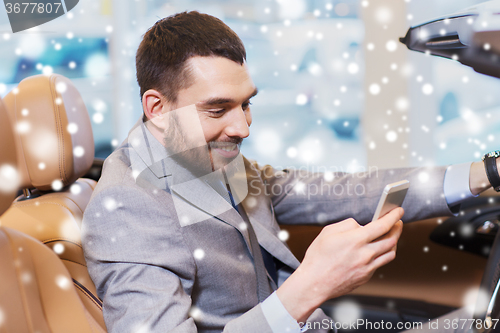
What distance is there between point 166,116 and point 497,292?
76cm

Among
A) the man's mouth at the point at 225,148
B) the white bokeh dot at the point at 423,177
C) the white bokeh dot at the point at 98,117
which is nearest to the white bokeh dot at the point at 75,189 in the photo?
the man's mouth at the point at 225,148

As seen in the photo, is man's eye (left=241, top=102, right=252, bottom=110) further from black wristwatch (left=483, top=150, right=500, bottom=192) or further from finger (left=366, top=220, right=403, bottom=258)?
black wristwatch (left=483, top=150, right=500, bottom=192)

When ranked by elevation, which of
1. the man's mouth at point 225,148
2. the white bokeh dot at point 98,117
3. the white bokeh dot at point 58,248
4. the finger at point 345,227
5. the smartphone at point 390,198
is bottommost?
the white bokeh dot at point 58,248

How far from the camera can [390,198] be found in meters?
0.72

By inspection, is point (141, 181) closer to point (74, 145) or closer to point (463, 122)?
point (74, 145)

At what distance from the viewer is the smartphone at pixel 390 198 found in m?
0.70

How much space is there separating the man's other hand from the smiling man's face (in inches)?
12.7

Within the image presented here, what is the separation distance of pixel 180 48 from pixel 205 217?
369 mm

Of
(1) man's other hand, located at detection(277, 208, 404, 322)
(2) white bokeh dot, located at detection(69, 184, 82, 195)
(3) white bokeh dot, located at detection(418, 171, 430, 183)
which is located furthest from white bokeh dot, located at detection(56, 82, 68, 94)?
(3) white bokeh dot, located at detection(418, 171, 430, 183)

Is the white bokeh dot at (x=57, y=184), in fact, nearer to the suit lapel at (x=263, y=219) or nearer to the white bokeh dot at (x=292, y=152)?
the suit lapel at (x=263, y=219)

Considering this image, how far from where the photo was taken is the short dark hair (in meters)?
0.91

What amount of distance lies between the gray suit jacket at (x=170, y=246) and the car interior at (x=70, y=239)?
9cm

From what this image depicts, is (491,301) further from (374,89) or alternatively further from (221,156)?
(374,89)

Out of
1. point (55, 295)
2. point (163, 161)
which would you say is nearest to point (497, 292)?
point (163, 161)
